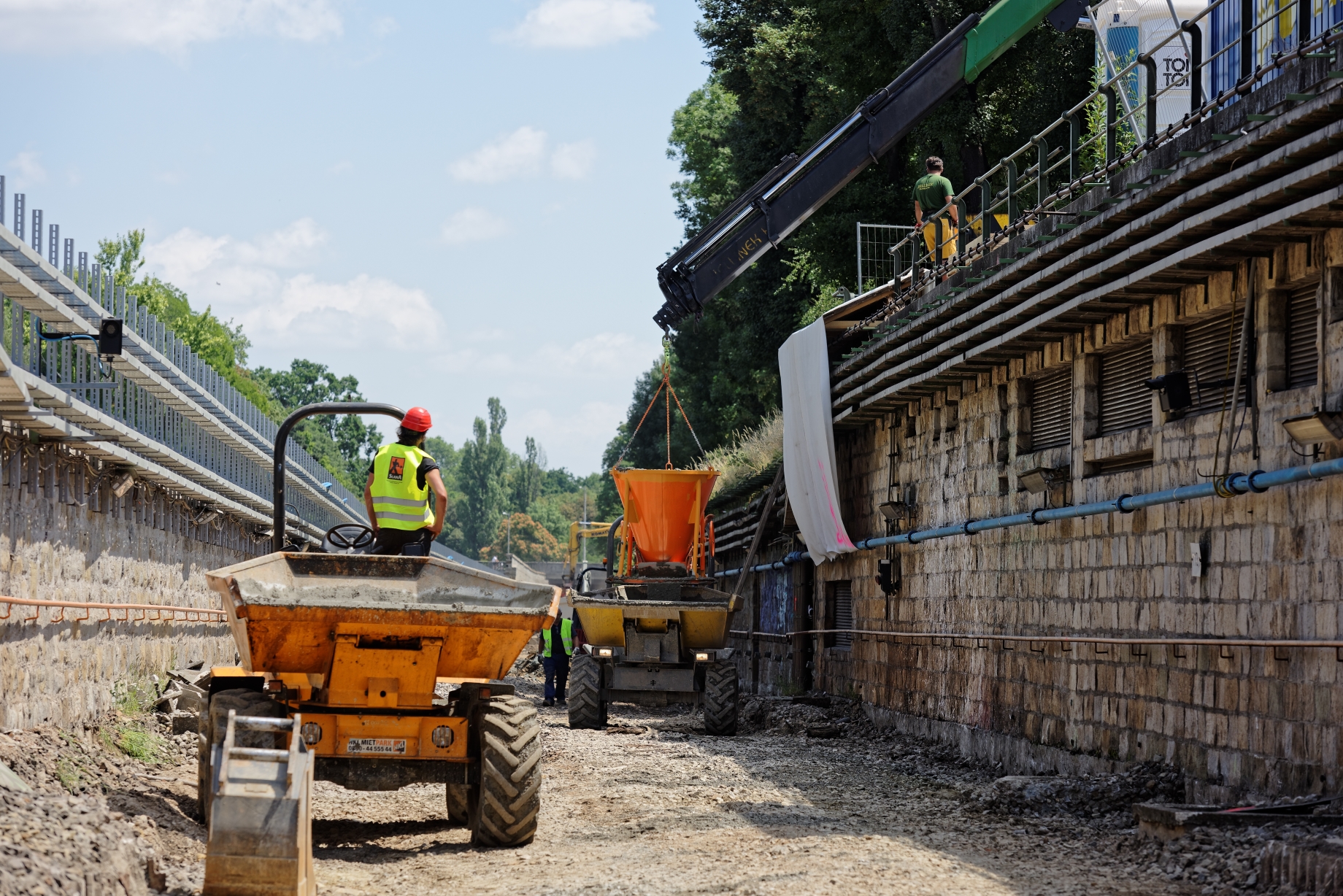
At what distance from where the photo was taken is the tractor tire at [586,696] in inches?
745

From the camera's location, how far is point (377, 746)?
29.6ft

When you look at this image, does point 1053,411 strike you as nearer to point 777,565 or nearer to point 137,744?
point 137,744

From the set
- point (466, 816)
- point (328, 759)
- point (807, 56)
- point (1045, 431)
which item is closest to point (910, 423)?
point (1045, 431)

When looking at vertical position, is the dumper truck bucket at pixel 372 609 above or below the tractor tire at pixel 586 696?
above

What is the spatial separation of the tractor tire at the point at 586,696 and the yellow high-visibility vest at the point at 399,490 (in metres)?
9.53

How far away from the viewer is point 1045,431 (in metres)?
14.2

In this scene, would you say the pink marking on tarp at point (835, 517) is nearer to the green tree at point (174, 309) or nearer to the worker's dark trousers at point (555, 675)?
the worker's dark trousers at point (555, 675)

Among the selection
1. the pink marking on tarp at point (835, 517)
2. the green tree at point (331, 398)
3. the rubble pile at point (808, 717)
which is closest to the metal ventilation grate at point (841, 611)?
the rubble pile at point (808, 717)

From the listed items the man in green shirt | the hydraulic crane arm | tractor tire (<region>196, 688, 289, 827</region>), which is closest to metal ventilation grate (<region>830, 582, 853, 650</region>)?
the hydraulic crane arm

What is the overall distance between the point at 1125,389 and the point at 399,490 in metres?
6.43

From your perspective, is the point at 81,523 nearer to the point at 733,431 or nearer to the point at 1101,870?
the point at 1101,870

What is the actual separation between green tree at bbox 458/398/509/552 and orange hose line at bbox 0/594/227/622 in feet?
385

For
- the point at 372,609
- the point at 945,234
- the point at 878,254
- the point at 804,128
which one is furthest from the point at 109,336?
the point at 804,128

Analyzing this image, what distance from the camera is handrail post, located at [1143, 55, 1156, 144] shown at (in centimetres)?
1112
